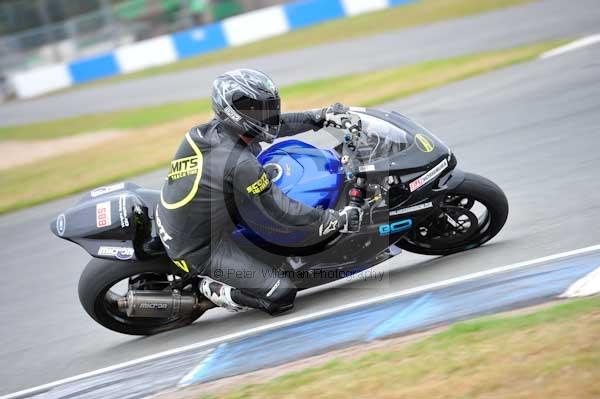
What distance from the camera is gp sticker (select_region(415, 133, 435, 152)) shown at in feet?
18.2

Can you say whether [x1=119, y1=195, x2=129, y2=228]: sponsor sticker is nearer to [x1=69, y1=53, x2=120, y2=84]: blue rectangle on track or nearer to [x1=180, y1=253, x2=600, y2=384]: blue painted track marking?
[x1=180, y1=253, x2=600, y2=384]: blue painted track marking

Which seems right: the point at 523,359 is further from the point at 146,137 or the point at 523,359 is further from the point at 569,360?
the point at 146,137

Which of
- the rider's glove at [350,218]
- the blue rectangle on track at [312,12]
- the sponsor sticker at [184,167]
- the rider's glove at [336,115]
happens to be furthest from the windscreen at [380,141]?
the blue rectangle on track at [312,12]

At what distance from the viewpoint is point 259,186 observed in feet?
17.0

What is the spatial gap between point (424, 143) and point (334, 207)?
28.9 inches

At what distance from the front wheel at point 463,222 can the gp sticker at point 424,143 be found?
324 millimetres

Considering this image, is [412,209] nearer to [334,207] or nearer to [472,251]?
[334,207]

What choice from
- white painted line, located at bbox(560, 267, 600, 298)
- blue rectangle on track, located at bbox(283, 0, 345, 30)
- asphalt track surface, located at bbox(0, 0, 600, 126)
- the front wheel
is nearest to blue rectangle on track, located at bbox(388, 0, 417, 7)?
blue rectangle on track, located at bbox(283, 0, 345, 30)

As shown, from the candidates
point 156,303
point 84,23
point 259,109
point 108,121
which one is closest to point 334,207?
point 259,109

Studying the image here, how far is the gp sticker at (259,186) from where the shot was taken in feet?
17.0

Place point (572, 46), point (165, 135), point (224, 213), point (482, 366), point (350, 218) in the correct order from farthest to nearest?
1. point (165, 135)
2. point (572, 46)
3. point (224, 213)
4. point (350, 218)
5. point (482, 366)

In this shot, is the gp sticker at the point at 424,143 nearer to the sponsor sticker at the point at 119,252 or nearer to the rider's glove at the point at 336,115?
the rider's glove at the point at 336,115

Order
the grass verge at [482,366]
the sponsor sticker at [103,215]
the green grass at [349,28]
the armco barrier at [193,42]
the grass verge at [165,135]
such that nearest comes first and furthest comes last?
the grass verge at [482,366]
the sponsor sticker at [103,215]
the grass verge at [165,135]
the green grass at [349,28]
the armco barrier at [193,42]

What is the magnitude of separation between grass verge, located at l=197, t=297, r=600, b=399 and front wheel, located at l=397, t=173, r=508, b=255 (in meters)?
1.37
